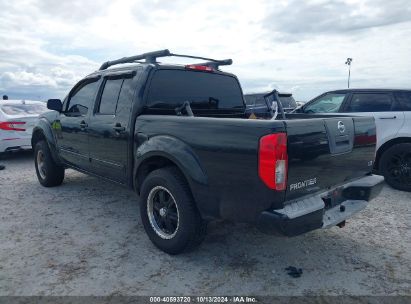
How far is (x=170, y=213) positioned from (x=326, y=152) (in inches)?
63.9

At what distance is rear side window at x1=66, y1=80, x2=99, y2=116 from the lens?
4.74 m

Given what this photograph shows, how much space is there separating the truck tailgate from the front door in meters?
3.04

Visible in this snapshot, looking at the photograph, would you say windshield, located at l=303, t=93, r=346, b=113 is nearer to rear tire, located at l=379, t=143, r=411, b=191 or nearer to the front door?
rear tire, located at l=379, t=143, r=411, b=191

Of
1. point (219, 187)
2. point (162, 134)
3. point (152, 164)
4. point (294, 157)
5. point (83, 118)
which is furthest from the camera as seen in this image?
point (83, 118)

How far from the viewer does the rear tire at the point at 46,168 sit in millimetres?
5852

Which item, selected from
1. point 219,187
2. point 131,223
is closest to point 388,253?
point 219,187

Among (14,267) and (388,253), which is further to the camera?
(388,253)

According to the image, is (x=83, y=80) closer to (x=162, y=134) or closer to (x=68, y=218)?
(x=68, y=218)

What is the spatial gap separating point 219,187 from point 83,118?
271 cm

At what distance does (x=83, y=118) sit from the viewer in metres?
4.76

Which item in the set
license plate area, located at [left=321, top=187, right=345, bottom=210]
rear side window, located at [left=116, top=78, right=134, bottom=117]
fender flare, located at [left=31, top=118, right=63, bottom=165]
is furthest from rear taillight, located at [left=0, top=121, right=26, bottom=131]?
license plate area, located at [left=321, top=187, right=345, bottom=210]

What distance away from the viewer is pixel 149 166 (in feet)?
12.4

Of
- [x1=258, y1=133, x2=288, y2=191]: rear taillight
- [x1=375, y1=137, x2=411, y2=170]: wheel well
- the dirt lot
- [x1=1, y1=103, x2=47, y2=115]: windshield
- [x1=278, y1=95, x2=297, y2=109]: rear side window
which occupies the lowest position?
the dirt lot

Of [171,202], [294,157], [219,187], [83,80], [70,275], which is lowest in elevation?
[70,275]
